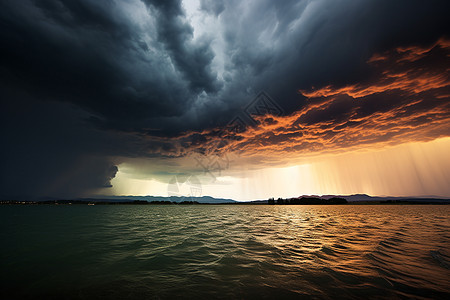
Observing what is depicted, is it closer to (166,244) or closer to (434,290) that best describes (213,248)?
(166,244)

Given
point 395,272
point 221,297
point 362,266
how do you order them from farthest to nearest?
point 362,266 → point 395,272 → point 221,297

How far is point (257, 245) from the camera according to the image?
576 inches

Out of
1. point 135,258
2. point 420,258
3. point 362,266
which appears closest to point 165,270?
point 135,258

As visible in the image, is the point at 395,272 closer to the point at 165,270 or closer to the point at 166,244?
the point at 165,270

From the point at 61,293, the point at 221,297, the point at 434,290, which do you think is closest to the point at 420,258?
the point at 434,290

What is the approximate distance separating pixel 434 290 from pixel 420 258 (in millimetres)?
5984

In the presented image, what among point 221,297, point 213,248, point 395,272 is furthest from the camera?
point 213,248

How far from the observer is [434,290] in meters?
7.07

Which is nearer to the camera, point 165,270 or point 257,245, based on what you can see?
point 165,270

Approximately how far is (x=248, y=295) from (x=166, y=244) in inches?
438

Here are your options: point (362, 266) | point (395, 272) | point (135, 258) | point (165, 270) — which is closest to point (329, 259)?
point (362, 266)

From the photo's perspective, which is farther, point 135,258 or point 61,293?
point 135,258

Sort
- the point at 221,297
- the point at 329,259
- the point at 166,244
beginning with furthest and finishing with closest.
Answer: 1. the point at 166,244
2. the point at 329,259
3. the point at 221,297

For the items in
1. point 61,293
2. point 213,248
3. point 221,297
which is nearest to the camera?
point 221,297
